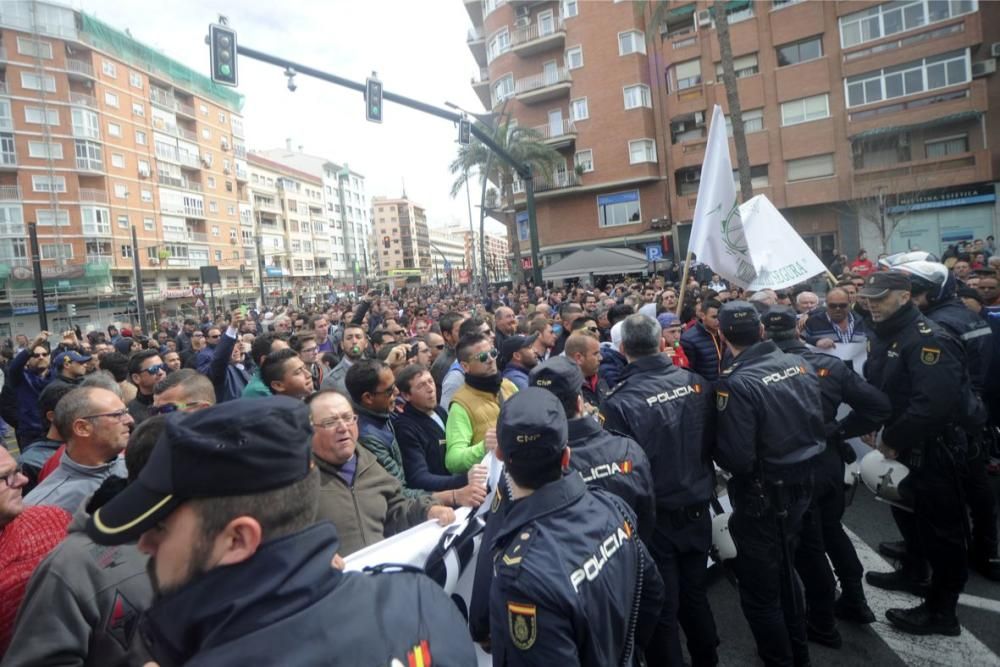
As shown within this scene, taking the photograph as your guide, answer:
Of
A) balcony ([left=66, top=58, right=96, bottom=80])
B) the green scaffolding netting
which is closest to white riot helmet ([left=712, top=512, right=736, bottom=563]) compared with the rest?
the green scaffolding netting

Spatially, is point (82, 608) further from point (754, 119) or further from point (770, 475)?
point (754, 119)

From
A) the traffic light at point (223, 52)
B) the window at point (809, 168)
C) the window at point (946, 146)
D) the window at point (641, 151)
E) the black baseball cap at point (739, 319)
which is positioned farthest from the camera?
the window at point (641, 151)

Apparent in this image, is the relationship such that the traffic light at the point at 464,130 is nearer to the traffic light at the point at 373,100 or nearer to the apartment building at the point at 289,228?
the traffic light at the point at 373,100

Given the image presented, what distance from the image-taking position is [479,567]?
7.46 feet

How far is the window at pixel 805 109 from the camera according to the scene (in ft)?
94.7

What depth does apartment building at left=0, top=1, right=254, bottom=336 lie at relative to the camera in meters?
44.2

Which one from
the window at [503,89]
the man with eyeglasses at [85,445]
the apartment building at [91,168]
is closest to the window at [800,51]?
the window at [503,89]

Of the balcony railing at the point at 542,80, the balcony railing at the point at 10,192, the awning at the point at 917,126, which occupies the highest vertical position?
the balcony railing at the point at 542,80

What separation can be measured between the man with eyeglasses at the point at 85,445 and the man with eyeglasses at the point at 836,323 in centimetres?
624

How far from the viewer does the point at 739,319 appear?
3408mm

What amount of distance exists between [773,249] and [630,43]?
2945cm

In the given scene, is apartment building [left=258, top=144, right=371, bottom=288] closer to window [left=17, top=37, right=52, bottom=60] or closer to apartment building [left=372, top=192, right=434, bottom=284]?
apartment building [left=372, top=192, right=434, bottom=284]

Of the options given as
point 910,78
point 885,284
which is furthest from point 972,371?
point 910,78

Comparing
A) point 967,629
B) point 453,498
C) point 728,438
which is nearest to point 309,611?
point 453,498
